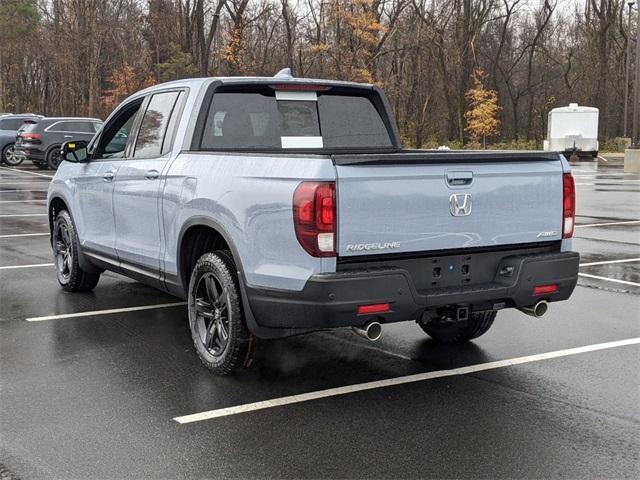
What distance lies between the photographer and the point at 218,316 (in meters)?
5.34

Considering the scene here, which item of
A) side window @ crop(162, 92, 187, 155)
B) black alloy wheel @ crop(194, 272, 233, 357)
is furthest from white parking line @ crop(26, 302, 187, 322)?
black alloy wheel @ crop(194, 272, 233, 357)

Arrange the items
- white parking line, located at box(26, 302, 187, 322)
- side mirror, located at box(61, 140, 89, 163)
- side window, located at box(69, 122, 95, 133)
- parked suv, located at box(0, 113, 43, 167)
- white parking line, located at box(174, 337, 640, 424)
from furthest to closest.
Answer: parked suv, located at box(0, 113, 43, 167), side window, located at box(69, 122, 95, 133), side mirror, located at box(61, 140, 89, 163), white parking line, located at box(26, 302, 187, 322), white parking line, located at box(174, 337, 640, 424)

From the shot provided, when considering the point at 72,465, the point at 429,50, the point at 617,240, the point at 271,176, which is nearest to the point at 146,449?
the point at 72,465

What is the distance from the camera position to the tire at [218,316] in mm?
5078

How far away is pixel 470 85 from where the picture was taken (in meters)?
53.4

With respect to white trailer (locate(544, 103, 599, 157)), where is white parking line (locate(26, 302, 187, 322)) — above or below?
below

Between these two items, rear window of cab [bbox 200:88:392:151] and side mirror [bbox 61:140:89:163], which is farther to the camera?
side mirror [bbox 61:140:89:163]

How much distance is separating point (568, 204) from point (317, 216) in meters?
1.90

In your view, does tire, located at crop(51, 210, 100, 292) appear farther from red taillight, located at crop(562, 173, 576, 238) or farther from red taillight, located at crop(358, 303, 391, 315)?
red taillight, located at crop(562, 173, 576, 238)

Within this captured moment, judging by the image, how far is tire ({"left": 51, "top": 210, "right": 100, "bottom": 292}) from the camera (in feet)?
25.8

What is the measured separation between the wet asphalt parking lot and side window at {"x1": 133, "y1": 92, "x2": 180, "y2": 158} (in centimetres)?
147

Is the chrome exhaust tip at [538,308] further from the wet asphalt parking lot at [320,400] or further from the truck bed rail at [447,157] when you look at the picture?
the truck bed rail at [447,157]

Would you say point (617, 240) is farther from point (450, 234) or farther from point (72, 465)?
point (72, 465)

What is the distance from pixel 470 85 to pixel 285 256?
5087 cm
